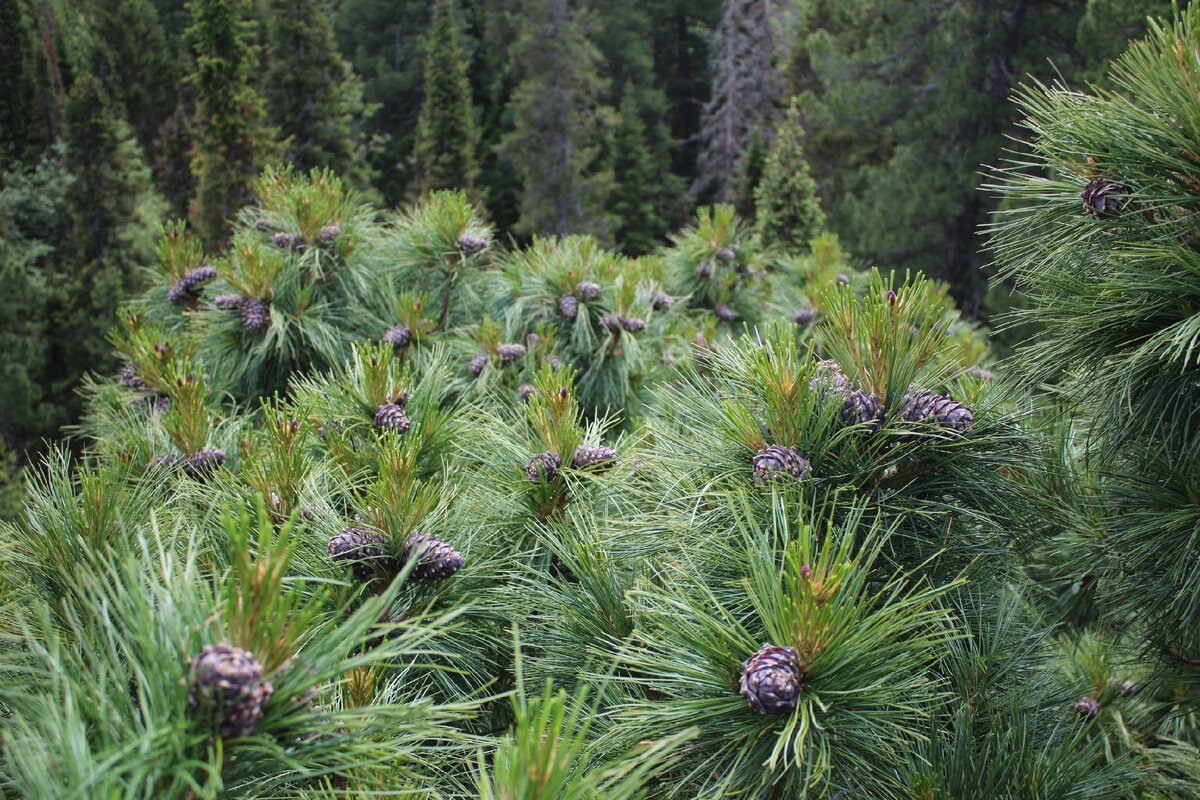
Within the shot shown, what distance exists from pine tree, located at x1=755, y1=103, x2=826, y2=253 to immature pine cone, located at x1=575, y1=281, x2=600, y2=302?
27.9 ft

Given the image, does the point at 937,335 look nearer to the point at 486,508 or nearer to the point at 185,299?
the point at 486,508

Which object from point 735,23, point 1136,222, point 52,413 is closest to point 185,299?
point 1136,222

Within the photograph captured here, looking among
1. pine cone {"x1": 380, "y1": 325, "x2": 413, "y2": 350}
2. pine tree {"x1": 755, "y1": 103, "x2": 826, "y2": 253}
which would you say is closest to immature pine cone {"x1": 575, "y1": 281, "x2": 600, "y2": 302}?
pine cone {"x1": 380, "y1": 325, "x2": 413, "y2": 350}

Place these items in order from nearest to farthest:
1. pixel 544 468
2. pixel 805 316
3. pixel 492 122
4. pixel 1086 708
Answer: pixel 544 468
pixel 1086 708
pixel 805 316
pixel 492 122

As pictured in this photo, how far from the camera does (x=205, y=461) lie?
5.99ft

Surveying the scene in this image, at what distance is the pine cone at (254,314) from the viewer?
2816 mm

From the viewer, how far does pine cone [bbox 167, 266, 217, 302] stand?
10.8 feet

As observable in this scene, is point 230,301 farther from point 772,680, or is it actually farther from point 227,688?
point 772,680

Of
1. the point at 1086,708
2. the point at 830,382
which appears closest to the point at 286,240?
the point at 830,382

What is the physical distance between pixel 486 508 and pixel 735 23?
23.6m

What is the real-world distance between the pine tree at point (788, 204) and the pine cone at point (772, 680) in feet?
35.0

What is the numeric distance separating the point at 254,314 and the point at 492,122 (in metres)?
25.1

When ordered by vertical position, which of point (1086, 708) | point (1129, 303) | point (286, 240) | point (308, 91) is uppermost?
point (1129, 303)

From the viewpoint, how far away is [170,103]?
901 inches
